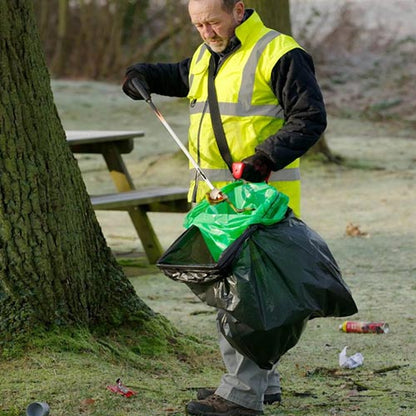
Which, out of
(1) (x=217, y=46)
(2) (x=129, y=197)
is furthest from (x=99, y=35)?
(1) (x=217, y=46)

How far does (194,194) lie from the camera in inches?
159

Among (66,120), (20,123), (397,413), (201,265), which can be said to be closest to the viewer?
(201,265)

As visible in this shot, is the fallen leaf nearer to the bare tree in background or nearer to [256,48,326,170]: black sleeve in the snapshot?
[256,48,326,170]: black sleeve

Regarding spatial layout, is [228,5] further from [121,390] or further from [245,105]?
[121,390]

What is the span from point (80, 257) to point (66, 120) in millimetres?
10498

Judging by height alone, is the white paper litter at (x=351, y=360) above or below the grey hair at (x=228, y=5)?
below

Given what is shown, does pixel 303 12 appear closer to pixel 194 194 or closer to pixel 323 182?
pixel 323 182

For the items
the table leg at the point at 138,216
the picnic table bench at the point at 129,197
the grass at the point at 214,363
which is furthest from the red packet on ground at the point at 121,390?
the table leg at the point at 138,216

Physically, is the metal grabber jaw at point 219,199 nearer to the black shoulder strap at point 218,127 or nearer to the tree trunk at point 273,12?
the black shoulder strap at point 218,127

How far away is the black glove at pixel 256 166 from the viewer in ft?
12.2

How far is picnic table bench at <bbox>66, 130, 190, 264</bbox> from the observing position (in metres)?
7.31

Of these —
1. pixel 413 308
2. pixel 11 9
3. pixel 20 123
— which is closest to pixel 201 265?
pixel 20 123

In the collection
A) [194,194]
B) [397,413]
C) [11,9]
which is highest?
[11,9]

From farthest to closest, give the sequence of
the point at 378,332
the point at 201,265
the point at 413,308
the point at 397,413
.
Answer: the point at 413,308
the point at 378,332
the point at 397,413
the point at 201,265
